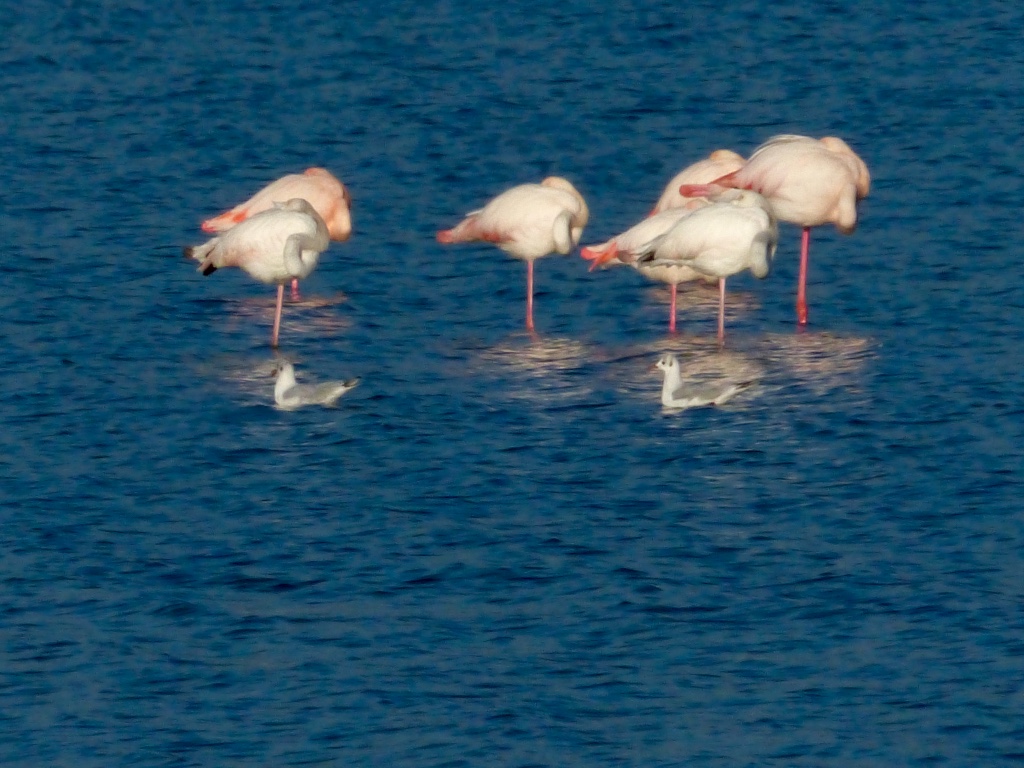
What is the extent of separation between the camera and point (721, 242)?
1429 cm

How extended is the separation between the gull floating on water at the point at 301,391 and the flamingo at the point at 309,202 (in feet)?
8.83

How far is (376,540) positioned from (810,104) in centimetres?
1060

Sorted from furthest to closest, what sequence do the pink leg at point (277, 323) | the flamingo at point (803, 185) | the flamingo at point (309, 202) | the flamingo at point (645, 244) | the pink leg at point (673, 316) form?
the flamingo at point (309, 202), the flamingo at point (803, 185), the pink leg at point (673, 316), the flamingo at point (645, 244), the pink leg at point (277, 323)

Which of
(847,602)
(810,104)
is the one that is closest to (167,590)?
(847,602)

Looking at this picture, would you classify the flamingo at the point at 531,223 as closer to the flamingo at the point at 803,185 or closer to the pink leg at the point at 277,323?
the flamingo at the point at 803,185

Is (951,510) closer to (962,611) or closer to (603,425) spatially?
(962,611)

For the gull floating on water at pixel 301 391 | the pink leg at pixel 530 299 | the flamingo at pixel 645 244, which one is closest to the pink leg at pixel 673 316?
the flamingo at pixel 645 244

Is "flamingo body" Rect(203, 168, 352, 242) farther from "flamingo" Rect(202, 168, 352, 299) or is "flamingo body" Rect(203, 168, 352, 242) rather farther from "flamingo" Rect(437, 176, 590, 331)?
"flamingo" Rect(437, 176, 590, 331)

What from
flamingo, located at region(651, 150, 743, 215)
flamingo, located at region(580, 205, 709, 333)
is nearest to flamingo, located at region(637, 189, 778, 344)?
flamingo, located at region(580, 205, 709, 333)

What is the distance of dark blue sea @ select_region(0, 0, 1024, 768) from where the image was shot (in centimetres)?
Answer: 966

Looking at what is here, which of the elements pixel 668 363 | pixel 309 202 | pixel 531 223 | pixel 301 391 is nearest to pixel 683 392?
pixel 668 363

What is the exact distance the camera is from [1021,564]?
10.9m

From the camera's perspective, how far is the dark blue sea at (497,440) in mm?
9656

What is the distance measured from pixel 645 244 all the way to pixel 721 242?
0.71 meters
